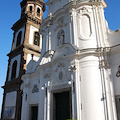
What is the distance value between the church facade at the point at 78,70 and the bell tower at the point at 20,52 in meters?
4.64

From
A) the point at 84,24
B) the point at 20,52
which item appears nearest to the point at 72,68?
the point at 84,24

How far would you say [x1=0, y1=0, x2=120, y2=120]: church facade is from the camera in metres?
10.5

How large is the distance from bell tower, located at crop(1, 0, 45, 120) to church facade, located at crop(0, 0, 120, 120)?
464cm

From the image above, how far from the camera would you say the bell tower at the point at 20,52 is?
1989cm

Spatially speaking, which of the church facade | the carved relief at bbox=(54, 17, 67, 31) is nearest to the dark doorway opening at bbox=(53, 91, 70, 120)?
the church facade

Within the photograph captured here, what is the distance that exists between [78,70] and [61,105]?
11.3ft

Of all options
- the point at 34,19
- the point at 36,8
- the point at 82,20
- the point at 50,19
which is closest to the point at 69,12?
the point at 82,20

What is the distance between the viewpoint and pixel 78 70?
11734 mm

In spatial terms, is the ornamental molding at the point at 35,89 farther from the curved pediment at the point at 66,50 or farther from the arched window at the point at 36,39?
the arched window at the point at 36,39

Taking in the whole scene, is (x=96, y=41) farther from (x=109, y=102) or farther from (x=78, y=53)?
(x=109, y=102)

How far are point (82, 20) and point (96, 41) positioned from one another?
2601 millimetres

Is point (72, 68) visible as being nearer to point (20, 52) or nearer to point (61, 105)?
point (61, 105)

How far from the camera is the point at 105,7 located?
14352mm

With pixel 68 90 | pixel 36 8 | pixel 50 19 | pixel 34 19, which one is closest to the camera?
pixel 68 90
